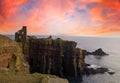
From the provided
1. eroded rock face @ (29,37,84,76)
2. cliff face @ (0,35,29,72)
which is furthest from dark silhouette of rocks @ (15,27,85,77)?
cliff face @ (0,35,29,72)

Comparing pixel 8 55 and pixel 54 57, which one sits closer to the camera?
pixel 8 55

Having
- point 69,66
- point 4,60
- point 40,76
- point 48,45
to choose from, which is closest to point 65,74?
point 69,66

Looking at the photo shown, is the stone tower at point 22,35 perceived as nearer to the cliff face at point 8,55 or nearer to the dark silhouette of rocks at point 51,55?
the dark silhouette of rocks at point 51,55

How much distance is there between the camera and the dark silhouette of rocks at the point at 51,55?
9681 cm

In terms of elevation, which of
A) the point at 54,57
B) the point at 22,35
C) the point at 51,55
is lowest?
the point at 54,57

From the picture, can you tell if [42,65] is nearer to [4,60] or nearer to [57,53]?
[57,53]

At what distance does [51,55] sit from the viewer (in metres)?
98.4

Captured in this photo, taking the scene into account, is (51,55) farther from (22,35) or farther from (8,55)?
(8,55)

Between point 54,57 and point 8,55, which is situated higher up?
point 8,55

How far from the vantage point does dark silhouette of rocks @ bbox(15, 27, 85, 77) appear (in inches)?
3812

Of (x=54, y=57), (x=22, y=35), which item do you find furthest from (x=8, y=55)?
(x=54, y=57)

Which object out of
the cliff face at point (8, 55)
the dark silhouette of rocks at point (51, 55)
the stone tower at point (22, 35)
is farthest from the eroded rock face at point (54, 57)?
the cliff face at point (8, 55)

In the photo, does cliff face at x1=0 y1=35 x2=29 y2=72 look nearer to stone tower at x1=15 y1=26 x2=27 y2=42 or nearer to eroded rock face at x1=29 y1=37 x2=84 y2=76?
stone tower at x1=15 y1=26 x2=27 y2=42

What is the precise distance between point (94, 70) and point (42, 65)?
19428mm
